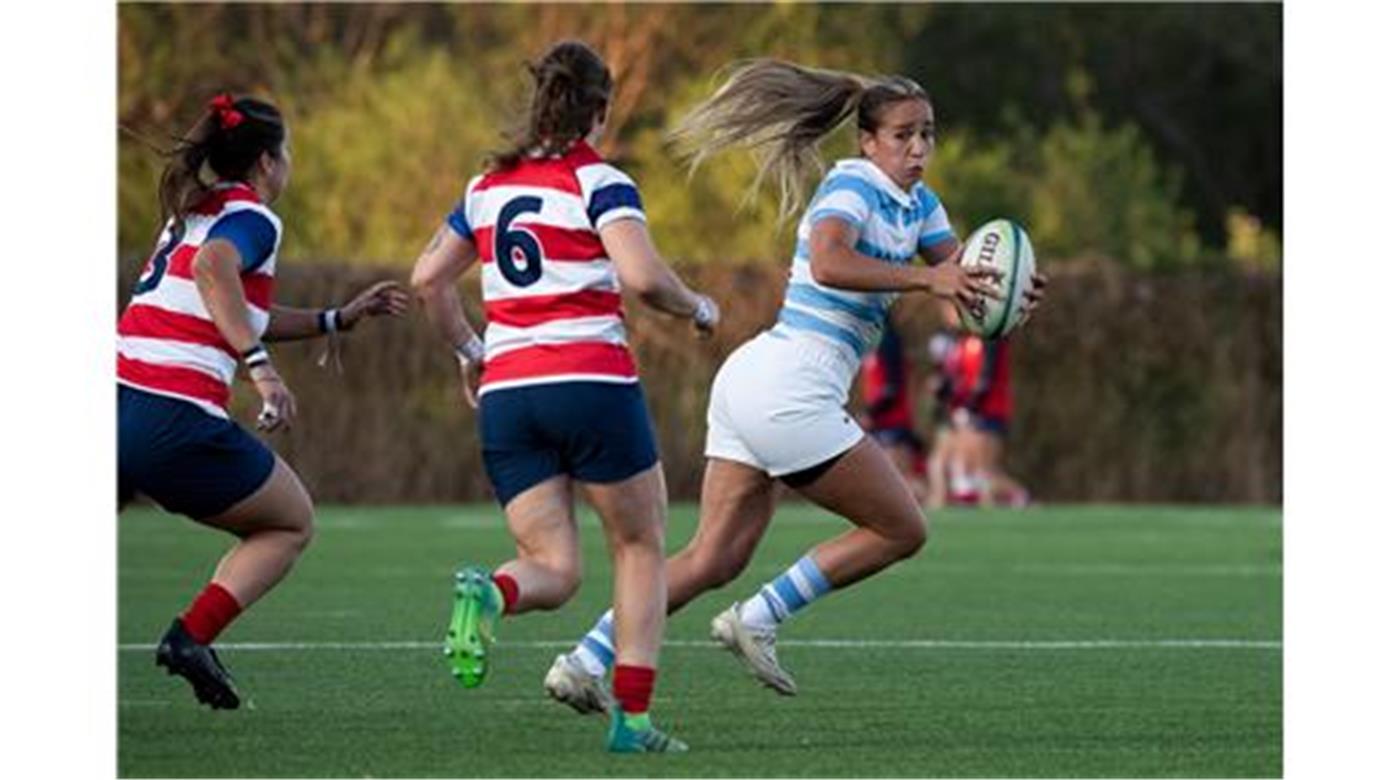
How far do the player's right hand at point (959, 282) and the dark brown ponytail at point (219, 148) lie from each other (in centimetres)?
216

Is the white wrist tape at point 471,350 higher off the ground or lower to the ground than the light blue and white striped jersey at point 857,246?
lower

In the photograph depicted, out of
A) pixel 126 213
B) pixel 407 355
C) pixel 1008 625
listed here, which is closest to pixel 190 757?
pixel 1008 625

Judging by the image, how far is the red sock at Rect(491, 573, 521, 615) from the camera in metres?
8.88

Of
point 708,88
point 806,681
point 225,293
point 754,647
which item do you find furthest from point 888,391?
point 225,293

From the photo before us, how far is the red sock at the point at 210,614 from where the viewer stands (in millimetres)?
10078

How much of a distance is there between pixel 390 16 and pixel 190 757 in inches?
1353

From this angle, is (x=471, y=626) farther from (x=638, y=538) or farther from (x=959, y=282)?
(x=959, y=282)

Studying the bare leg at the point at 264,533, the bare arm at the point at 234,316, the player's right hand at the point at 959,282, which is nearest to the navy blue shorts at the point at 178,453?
the bare leg at the point at 264,533

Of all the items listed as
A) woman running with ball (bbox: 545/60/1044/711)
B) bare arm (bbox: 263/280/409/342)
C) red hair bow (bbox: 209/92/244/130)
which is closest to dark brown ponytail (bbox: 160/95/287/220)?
red hair bow (bbox: 209/92/244/130)

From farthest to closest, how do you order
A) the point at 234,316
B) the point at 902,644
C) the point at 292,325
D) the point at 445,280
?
1. the point at 902,644
2. the point at 292,325
3. the point at 234,316
4. the point at 445,280

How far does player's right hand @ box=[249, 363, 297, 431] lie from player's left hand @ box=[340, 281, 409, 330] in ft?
1.88

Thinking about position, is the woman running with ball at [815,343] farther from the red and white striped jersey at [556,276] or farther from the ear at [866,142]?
the red and white striped jersey at [556,276]

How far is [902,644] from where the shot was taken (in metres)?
13.1

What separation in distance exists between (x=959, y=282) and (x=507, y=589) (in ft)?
5.46
